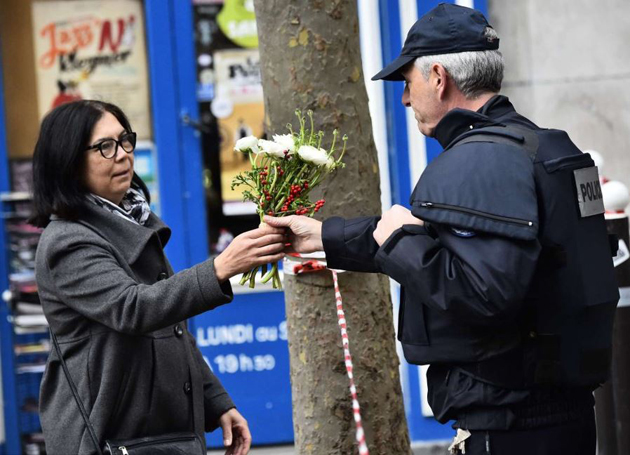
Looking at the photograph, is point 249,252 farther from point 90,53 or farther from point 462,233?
point 90,53

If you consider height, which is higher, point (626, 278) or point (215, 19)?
point (215, 19)

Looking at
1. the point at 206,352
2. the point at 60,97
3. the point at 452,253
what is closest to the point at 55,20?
the point at 60,97

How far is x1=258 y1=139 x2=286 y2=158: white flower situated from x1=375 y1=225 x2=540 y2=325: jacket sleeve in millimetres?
691

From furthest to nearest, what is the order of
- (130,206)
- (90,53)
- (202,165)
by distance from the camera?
(90,53) < (202,165) < (130,206)

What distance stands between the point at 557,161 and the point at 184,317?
1.15 metres

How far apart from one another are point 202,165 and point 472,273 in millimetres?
3971

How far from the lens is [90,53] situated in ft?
21.2

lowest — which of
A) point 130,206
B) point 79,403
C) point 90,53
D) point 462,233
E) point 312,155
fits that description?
point 79,403

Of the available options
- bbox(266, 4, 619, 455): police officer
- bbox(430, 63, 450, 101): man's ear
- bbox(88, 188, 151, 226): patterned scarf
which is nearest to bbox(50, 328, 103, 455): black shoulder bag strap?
bbox(88, 188, 151, 226): patterned scarf

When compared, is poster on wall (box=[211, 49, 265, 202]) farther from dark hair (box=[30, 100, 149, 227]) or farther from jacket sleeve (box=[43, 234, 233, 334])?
jacket sleeve (box=[43, 234, 233, 334])

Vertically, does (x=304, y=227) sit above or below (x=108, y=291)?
above

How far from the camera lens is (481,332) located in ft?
8.36

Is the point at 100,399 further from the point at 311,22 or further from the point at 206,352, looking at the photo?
the point at 206,352

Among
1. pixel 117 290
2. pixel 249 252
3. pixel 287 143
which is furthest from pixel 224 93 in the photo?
pixel 117 290
